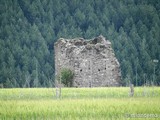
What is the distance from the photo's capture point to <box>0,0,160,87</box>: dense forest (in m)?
95.2

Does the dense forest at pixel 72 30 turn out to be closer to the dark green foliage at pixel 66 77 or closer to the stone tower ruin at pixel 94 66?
the stone tower ruin at pixel 94 66

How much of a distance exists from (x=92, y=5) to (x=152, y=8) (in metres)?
18.6

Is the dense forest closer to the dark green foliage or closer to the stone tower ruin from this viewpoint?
the stone tower ruin

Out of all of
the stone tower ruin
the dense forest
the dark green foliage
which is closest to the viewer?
the dark green foliage

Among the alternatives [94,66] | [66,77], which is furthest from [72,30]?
[66,77]

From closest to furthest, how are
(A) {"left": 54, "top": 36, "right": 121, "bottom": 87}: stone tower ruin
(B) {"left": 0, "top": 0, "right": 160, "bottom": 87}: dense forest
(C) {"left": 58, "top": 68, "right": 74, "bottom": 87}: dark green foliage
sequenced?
(C) {"left": 58, "top": 68, "right": 74, "bottom": 87}: dark green foliage, (A) {"left": 54, "top": 36, "right": 121, "bottom": 87}: stone tower ruin, (B) {"left": 0, "top": 0, "right": 160, "bottom": 87}: dense forest

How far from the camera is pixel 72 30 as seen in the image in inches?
4621

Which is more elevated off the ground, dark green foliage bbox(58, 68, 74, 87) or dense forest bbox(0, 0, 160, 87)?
dense forest bbox(0, 0, 160, 87)

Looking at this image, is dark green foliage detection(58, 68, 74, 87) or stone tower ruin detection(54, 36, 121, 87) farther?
stone tower ruin detection(54, 36, 121, 87)

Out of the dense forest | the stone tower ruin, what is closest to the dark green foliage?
the stone tower ruin

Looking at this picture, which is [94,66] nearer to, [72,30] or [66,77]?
[66,77]

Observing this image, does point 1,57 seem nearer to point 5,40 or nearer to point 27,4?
point 5,40

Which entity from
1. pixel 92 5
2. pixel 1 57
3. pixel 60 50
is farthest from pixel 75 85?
pixel 92 5

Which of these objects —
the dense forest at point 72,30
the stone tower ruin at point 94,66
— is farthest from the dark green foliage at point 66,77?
the dense forest at point 72,30
